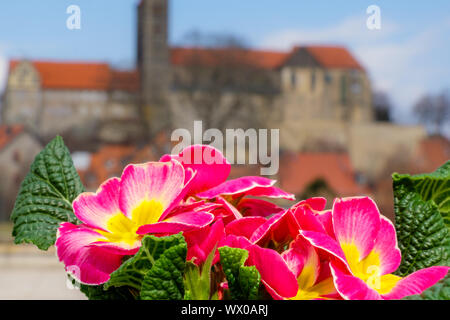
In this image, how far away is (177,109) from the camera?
18406mm

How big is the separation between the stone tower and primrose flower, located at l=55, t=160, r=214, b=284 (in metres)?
18.7

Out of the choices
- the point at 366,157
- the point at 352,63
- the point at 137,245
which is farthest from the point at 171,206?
the point at 352,63

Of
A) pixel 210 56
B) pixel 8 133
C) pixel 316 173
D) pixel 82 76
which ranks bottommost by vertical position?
pixel 316 173

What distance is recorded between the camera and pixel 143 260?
239 millimetres

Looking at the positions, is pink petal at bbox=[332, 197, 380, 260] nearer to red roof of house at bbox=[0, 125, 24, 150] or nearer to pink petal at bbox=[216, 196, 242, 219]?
pink petal at bbox=[216, 196, 242, 219]

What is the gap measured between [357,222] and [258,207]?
7cm

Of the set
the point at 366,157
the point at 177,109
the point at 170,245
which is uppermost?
the point at 170,245

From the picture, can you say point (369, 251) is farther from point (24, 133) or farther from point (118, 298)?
point (24, 133)

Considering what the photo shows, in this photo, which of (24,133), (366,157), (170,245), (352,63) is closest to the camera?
(170,245)

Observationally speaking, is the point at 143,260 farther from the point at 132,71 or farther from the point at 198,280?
the point at 132,71

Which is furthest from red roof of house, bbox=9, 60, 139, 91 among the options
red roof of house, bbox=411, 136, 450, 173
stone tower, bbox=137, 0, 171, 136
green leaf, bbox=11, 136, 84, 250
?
green leaf, bbox=11, 136, 84, 250

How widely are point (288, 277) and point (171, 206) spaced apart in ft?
0.18

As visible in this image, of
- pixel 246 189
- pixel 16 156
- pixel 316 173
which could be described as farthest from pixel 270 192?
pixel 316 173

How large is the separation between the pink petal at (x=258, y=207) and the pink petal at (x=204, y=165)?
3 centimetres
